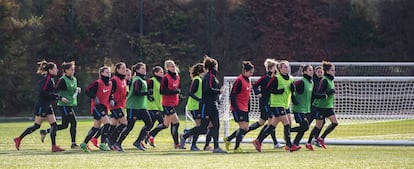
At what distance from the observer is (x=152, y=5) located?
4553 centimetres

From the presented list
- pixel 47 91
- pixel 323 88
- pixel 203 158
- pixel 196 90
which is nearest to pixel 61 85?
pixel 47 91

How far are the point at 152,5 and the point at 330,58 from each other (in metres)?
8.66

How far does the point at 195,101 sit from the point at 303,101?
2.28 meters

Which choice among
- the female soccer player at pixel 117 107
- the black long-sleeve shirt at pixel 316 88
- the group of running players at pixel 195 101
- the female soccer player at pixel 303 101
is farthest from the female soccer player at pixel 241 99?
the female soccer player at pixel 117 107

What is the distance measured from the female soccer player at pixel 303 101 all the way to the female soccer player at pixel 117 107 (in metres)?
Result: 3.40

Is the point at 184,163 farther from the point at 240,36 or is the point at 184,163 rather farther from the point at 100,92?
the point at 240,36

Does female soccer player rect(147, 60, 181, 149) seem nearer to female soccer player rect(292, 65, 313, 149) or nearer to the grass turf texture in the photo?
the grass turf texture

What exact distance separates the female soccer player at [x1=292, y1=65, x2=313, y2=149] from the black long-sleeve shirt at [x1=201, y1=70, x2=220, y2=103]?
61.0 inches

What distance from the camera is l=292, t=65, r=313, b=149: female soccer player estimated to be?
18359 millimetres

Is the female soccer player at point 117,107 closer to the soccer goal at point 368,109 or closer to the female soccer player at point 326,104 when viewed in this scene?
the soccer goal at point 368,109

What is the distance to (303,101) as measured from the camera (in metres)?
18.6

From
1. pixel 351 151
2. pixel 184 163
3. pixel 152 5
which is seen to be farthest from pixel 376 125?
pixel 152 5

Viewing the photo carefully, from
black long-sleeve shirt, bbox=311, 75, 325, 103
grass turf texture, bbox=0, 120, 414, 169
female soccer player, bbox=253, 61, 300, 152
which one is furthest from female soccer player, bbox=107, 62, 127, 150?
black long-sleeve shirt, bbox=311, 75, 325, 103

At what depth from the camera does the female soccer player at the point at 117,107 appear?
19125mm
